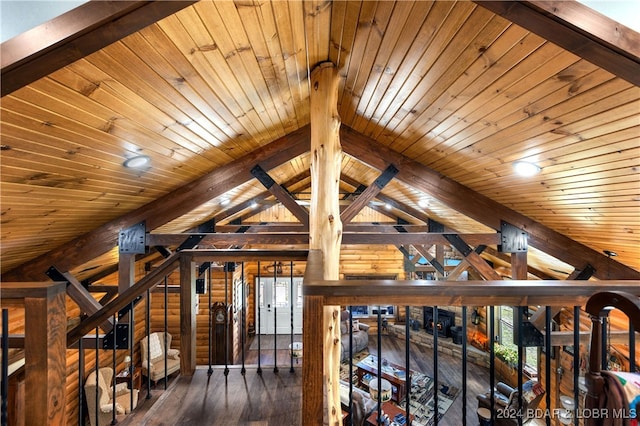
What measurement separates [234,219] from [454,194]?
196 inches

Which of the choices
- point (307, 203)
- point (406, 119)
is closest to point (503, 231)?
point (406, 119)

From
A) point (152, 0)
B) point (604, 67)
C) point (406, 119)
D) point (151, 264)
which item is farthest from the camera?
point (151, 264)

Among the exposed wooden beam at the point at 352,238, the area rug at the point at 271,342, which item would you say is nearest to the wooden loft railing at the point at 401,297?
the exposed wooden beam at the point at 352,238

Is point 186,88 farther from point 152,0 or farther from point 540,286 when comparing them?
point 540,286

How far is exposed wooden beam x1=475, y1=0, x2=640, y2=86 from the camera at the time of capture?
3.88 ft

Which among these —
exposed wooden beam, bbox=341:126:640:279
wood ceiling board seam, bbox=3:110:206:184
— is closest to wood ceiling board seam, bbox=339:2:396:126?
exposed wooden beam, bbox=341:126:640:279

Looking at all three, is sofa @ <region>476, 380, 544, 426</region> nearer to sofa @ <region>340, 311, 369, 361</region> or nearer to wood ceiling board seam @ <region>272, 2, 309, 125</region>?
sofa @ <region>340, 311, 369, 361</region>

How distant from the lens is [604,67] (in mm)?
1254

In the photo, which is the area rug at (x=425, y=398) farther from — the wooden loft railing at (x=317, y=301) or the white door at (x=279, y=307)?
the wooden loft railing at (x=317, y=301)

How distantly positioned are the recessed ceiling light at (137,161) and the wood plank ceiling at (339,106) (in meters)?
0.06

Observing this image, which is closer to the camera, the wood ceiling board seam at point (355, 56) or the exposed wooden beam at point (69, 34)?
the exposed wooden beam at point (69, 34)

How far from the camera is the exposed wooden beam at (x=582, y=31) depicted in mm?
1184

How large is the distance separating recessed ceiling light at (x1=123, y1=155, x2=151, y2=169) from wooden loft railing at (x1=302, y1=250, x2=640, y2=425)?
2118mm

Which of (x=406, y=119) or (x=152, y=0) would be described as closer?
(x=152, y=0)
